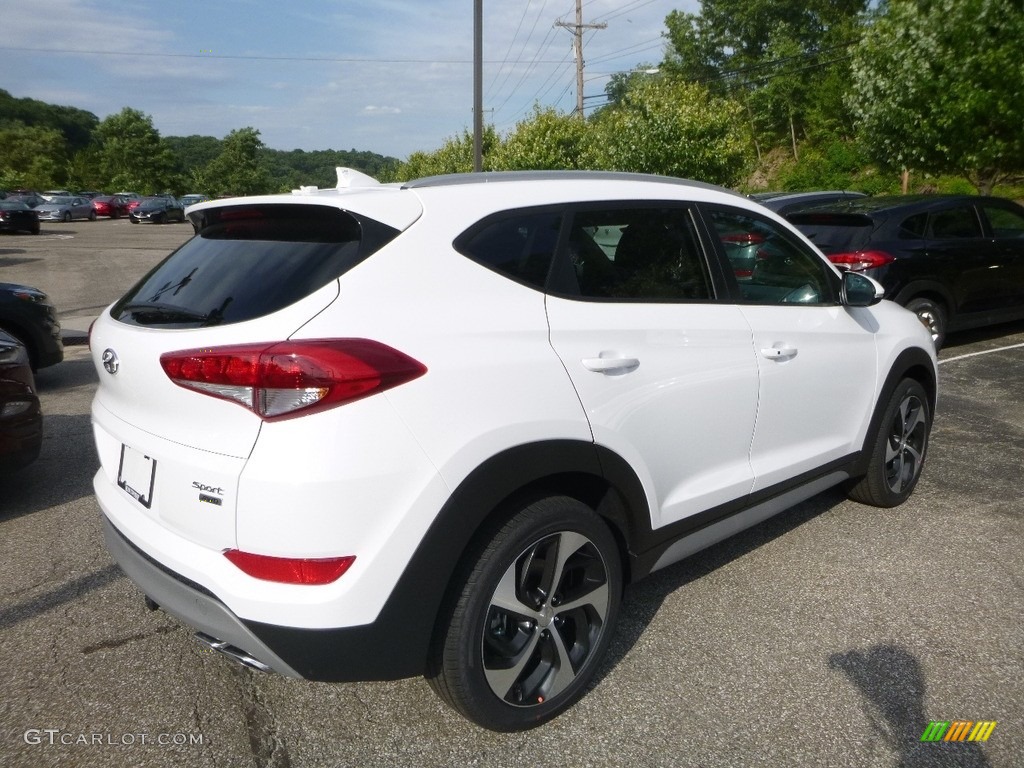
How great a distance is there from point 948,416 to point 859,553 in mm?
3007

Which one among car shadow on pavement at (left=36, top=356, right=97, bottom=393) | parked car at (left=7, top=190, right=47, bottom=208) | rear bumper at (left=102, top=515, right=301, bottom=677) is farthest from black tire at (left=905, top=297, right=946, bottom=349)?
parked car at (left=7, top=190, right=47, bottom=208)

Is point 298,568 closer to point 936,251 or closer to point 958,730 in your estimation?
point 958,730

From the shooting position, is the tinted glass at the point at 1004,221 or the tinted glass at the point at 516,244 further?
the tinted glass at the point at 1004,221

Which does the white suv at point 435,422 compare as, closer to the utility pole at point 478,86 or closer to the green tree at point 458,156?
the utility pole at point 478,86

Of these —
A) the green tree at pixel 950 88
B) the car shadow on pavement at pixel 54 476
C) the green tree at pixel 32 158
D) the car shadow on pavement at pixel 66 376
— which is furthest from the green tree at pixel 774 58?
the green tree at pixel 32 158

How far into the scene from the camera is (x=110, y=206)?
165 ft

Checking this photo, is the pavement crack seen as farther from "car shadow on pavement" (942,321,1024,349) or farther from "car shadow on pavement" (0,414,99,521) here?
"car shadow on pavement" (942,321,1024,349)

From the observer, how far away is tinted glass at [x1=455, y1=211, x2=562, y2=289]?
2.67 m

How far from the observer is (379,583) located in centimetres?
231

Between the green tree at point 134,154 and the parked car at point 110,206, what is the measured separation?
1004 inches

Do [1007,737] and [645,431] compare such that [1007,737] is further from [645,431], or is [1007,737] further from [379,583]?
[379,583]

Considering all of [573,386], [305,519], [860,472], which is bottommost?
[860,472]

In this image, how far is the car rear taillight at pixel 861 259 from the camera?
26.1 feet

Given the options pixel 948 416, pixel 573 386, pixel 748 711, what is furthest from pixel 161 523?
pixel 948 416
